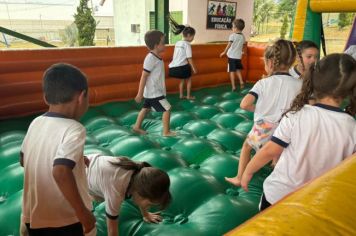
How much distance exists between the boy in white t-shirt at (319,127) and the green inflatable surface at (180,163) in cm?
56

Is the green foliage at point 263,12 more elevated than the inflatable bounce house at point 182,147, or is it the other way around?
the green foliage at point 263,12

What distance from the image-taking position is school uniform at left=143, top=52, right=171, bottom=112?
304 cm

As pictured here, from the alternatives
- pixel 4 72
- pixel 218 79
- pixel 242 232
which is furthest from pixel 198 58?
pixel 242 232

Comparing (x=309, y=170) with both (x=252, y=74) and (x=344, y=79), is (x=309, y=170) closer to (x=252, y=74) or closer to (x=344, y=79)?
(x=344, y=79)

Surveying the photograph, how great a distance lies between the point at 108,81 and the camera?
13.5ft

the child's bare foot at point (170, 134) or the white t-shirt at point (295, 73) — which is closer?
the white t-shirt at point (295, 73)

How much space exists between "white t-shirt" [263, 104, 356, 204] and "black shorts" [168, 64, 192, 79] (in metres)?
3.23

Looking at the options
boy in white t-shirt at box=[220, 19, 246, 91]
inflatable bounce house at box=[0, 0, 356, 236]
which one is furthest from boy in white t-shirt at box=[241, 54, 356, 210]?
boy in white t-shirt at box=[220, 19, 246, 91]

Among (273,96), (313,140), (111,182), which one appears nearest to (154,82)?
(273,96)

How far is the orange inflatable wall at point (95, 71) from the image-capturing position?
3377mm

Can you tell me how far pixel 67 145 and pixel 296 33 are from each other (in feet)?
15.1

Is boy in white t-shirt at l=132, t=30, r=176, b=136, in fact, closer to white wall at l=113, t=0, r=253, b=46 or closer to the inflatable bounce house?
the inflatable bounce house

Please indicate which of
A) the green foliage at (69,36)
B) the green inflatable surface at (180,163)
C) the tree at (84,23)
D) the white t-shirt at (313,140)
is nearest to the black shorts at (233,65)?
the green inflatable surface at (180,163)

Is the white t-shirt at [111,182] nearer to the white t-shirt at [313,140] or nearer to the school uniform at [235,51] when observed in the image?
the white t-shirt at [313,140]
